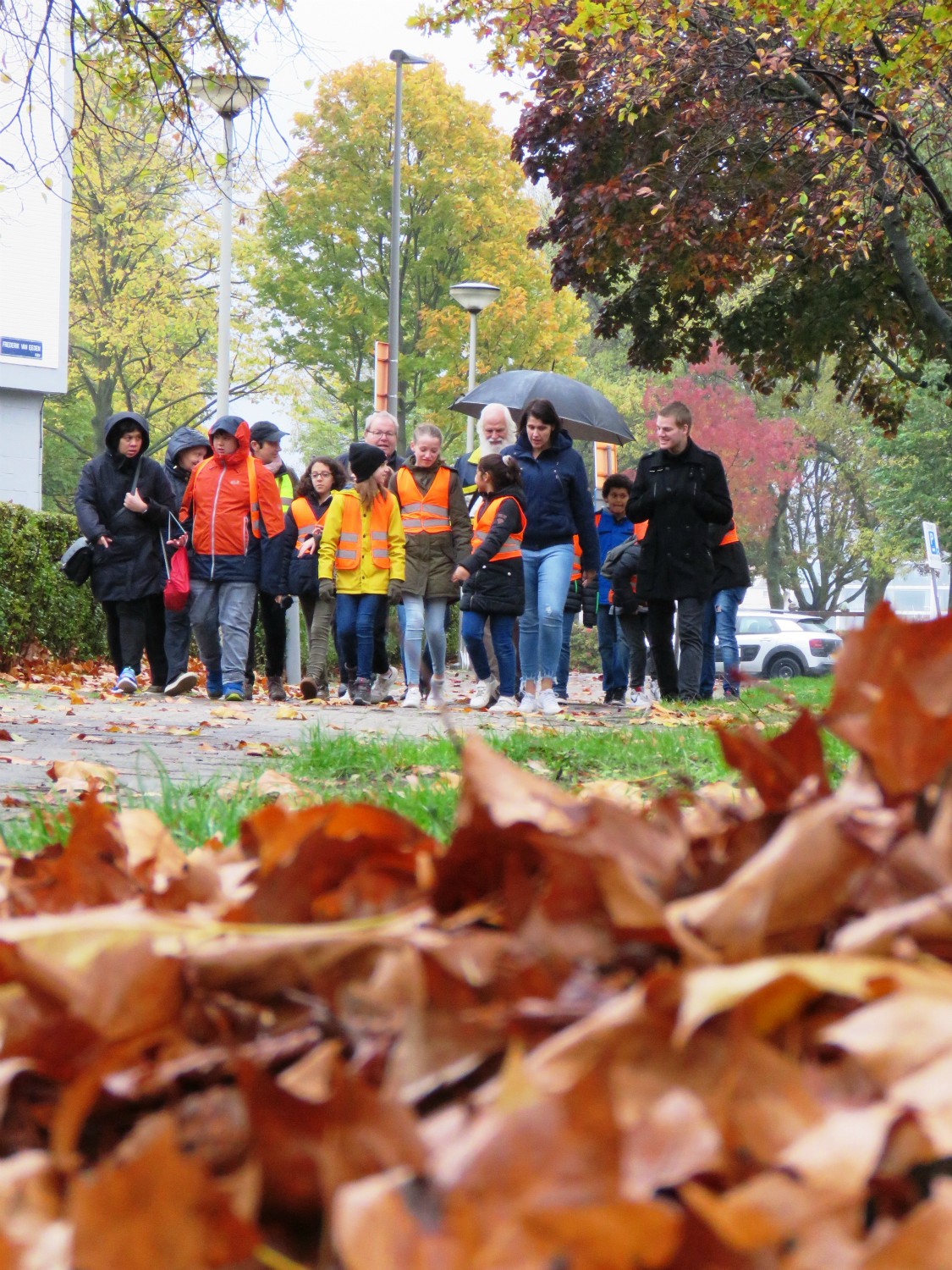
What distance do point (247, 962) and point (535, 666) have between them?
29.6 feet

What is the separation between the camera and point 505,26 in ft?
42.0

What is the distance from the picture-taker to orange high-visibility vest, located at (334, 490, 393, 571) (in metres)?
10.8

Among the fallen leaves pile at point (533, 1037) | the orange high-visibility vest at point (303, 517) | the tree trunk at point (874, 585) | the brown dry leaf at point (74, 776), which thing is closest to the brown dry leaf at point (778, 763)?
the fallen leaves pile at point (533, 1037)

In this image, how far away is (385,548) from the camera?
10758 millimetres

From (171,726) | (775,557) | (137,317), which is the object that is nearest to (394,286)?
(171,726)

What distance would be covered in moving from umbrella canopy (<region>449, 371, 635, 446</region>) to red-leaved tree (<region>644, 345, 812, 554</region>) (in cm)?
3296

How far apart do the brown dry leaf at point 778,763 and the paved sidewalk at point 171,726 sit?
2.36 m

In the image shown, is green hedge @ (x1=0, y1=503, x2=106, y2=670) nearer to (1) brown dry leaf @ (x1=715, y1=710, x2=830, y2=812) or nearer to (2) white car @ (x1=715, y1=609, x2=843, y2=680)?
(1) brown dry leaf @ (x1=715, y1=710, x2=830, y2=812)

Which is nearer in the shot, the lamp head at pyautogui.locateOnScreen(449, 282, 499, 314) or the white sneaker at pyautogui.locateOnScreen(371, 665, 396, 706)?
the white sneaker at pyautogui.locateOnScreen(371, 665, 396, 706)

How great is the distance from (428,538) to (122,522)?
94.6 inches

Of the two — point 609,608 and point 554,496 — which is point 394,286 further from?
point 554,496

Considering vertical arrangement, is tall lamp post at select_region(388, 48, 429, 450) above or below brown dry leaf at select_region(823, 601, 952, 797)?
above

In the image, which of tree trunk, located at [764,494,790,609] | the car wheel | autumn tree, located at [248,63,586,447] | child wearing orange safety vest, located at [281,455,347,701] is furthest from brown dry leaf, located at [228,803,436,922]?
tree trunk, located at [764,494,790,609]

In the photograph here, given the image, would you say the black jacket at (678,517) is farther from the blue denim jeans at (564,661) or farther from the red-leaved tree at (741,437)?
the red-leaved tree at (741,437)
